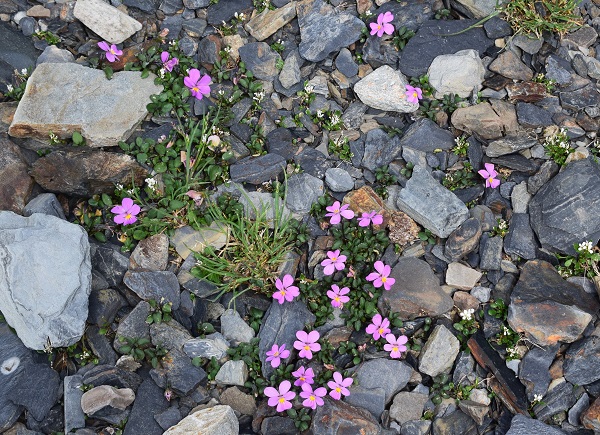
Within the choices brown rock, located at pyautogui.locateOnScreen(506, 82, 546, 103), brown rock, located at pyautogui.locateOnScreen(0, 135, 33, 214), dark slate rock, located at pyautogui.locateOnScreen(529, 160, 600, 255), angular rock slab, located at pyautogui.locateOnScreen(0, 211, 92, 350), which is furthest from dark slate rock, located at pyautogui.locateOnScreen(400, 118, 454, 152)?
brown rock, located at pyautogui.locateOnScreen(0, 135, 33, 214)

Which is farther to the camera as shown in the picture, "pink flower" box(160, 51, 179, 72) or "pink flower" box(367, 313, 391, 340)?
"pink flower" box(160, 51, 179, 72)

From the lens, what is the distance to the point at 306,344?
19.2 feet

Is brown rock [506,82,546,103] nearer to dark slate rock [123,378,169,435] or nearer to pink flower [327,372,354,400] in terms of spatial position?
pink flower [327,372,354,400]

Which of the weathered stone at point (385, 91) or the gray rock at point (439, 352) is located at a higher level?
the weathered stone at point (385, 91)

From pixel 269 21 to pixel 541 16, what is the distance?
9.42ft

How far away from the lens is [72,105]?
21.7ft

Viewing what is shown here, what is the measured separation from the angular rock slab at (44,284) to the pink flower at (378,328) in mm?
2528

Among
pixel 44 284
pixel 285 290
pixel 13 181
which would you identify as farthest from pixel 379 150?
pixel 13 181

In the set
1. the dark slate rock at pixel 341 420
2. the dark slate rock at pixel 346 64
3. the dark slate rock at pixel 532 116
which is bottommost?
the dark slate rock at pixel 341 420

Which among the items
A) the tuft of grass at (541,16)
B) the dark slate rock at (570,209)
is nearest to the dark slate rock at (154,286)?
the dark slate rock at (570,209)

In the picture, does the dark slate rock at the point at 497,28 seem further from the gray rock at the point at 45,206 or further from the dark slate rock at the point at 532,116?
the gray rock at the point at 45,206

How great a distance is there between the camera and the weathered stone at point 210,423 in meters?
5.36

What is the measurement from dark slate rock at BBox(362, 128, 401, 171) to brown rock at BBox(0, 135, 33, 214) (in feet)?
10.8

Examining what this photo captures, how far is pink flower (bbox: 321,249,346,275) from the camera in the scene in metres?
6.07
